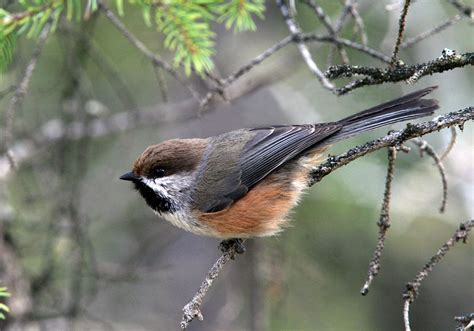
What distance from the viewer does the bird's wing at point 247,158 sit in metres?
4.38

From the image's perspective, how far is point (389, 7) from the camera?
3877 millimetres

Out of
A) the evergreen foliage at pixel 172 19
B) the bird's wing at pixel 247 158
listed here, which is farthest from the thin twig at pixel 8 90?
the bird's wing at pixel 247 158

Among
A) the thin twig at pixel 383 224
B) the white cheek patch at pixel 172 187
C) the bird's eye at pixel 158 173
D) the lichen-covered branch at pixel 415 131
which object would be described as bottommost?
the white cheek patch at pixel 172 187

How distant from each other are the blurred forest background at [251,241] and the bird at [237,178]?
539 millimetres

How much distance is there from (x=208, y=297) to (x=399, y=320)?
7.20ft

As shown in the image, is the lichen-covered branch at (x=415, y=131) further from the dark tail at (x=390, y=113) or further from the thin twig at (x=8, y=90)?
the thin twig at (x=8, y=90)

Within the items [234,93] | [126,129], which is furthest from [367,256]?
[126,129]

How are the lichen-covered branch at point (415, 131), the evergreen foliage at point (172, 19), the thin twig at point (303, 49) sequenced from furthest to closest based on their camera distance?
the thin twig at point (303, 49), the evergreen foliage at point (172, 19), the lichen-covered branch at point (415, 131)

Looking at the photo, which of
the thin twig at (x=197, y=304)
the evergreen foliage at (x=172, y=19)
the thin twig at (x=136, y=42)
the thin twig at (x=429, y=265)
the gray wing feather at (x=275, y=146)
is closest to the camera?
the thin twig at (x=429, y=265)

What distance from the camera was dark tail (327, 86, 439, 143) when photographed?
3.73m

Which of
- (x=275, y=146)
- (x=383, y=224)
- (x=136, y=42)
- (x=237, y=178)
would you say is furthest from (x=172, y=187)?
(x=383, y=224)

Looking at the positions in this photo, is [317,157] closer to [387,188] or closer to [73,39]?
[387,188]

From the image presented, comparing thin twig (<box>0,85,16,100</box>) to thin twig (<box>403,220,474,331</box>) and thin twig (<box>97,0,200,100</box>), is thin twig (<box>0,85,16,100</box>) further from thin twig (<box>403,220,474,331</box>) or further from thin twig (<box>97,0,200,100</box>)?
thin twig (<box>403,220,474,331</box>)

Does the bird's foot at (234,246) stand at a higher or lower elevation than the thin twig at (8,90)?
lower
